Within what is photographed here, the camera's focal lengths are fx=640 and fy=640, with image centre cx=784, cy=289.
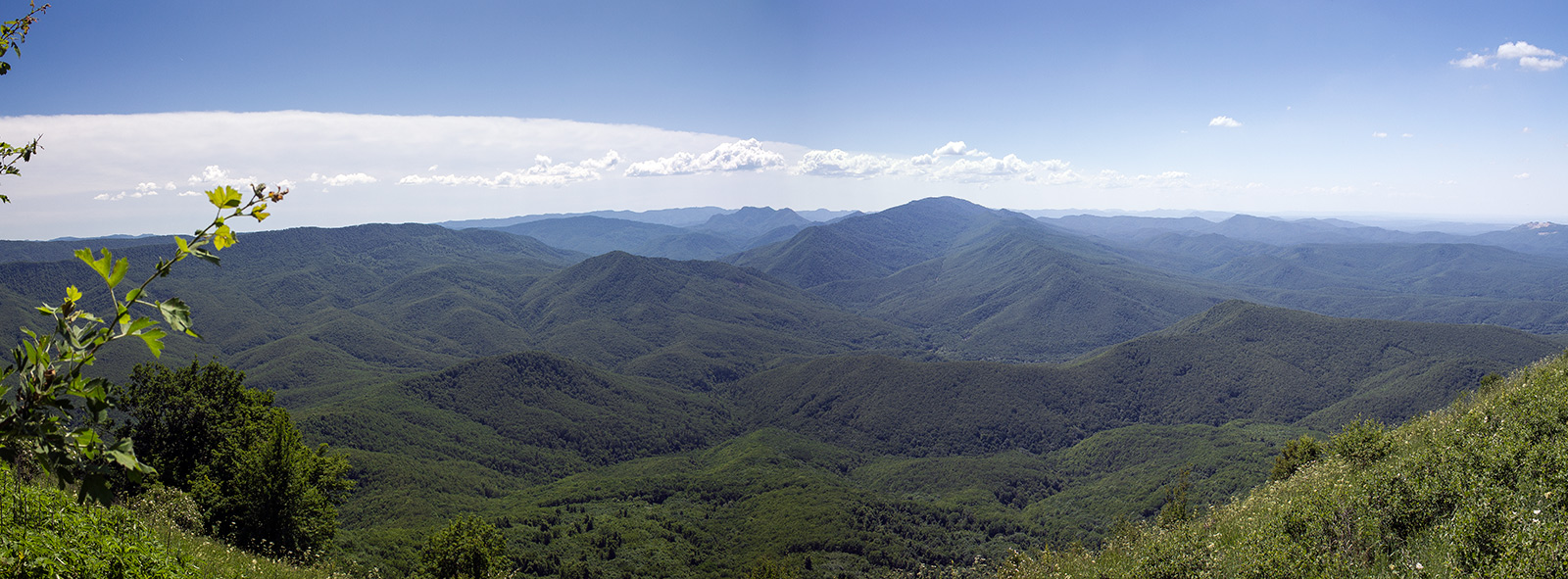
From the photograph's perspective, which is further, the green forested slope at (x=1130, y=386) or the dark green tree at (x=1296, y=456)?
the green forested slope at (x=1130, y=386)

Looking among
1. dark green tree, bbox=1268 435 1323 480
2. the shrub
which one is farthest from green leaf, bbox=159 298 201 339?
dark green tree, bbox=1268 435 1323 480

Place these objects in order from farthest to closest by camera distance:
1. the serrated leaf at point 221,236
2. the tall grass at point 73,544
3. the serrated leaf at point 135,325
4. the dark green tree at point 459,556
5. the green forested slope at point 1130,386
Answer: the green forested slope at point 1130,386 < the dark green tree at point 459,556 < the tall grass at point 73,544 < the serrated leaf at point 221,236 < the serrated leaf at point 135,325

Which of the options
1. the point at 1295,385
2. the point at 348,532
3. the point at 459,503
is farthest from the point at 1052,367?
the point at 348,532

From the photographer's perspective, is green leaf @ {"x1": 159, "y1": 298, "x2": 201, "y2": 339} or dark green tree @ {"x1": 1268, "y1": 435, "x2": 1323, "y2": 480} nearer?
green leaf @ {"x1": 159, "y1": 298, "x2": 201, "y2": 339}

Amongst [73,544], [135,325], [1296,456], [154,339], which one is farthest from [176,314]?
[1296,456]

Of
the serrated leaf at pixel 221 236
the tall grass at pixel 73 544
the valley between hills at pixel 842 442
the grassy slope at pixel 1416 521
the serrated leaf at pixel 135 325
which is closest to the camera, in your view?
the serrated leaf at pixel 135 325

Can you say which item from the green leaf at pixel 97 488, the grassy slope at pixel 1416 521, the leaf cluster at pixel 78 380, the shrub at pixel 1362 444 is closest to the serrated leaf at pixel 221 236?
the leaf cluster at pixel 78 380

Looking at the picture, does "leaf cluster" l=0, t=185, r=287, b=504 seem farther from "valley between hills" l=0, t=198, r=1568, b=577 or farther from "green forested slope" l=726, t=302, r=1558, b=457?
"green forested slope" l=726, t=302, r=1558, b=457

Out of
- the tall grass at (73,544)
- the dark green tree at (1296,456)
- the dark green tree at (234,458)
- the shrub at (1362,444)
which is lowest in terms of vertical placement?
the dark green tree at (1296,456)

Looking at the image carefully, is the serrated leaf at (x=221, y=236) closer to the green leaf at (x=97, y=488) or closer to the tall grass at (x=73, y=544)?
the green leaf at (x=97, y=488)
